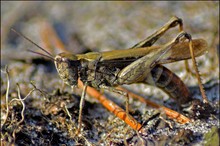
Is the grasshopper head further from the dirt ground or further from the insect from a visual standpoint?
the dirt ground

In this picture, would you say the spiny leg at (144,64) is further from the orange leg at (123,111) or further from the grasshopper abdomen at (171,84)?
the orange leg at (123,111)

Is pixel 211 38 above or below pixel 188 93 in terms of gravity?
above

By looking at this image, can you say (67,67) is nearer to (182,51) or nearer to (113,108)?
(113,108)

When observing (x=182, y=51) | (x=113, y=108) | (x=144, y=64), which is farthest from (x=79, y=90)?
(x=182, y=51)

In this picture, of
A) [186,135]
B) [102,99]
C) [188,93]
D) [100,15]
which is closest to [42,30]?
[100,15]

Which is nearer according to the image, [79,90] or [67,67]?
[67,67]

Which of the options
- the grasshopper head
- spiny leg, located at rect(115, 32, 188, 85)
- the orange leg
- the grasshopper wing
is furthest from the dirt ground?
the grasshopper wing

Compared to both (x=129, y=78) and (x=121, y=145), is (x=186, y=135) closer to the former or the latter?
(x=121, y=145)
